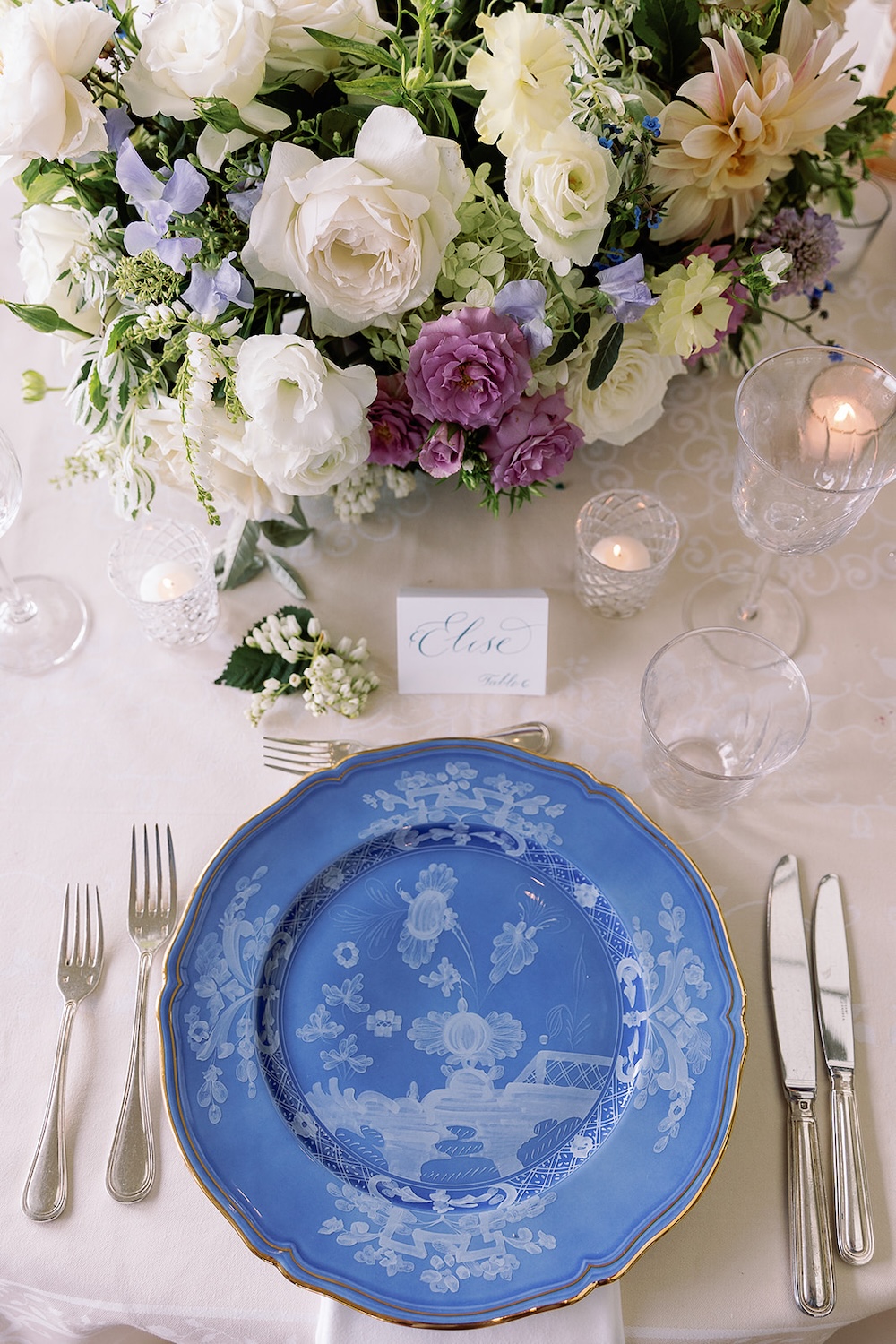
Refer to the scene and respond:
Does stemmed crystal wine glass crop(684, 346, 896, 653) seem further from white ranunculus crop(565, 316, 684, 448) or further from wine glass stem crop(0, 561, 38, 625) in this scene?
wine glass stem crop(0, 561, 38, 625)

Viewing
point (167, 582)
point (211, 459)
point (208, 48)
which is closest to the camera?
point (208, 48)

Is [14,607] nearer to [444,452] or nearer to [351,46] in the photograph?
[444,452]

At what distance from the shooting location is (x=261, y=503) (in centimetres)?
97

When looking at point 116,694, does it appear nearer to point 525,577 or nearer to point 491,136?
point 525,577

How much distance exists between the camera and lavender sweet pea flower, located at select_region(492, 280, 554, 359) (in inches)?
31.3

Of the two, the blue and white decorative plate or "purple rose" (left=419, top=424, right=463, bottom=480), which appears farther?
"purple rose" (left=419, top=424, right=463, bottom=480)

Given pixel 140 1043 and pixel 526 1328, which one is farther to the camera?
pixel 140 1043

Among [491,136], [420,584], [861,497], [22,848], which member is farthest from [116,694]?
[861,497]

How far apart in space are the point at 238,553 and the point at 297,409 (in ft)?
1.00

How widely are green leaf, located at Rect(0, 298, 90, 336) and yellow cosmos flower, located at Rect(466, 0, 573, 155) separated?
0.43m

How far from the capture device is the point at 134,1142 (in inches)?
30.1

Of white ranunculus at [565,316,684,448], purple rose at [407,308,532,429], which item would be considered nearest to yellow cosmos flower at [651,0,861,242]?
white ranunculus at [565,316,684,448]

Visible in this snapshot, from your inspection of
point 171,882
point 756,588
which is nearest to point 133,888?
point 171,882

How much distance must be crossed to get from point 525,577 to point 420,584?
119 mm
